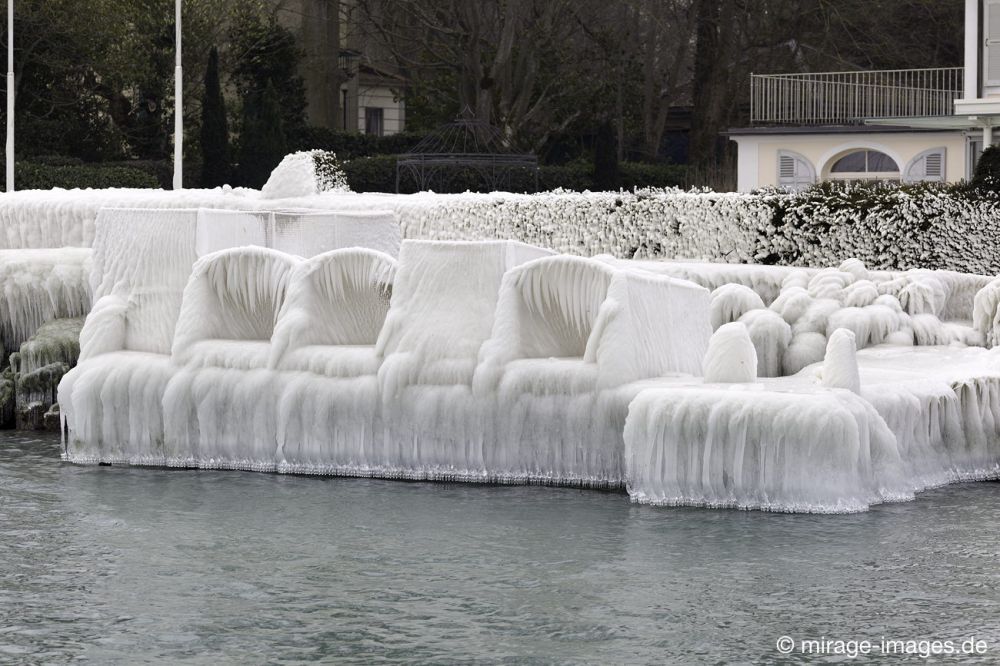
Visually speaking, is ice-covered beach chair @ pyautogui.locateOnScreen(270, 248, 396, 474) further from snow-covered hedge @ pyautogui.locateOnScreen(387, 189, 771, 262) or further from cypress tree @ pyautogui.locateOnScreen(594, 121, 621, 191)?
cypress tree @ pyautogui.locateOnScreen(594, 121, 621, 191)

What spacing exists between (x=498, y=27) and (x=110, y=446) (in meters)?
29.9

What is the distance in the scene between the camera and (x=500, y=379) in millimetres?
14547

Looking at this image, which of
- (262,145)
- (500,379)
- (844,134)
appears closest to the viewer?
(500,379)

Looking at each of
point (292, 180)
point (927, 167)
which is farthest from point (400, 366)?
point (927, 167)

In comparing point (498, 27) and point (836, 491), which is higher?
point (498, 27)

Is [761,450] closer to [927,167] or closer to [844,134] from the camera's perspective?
[844,134]

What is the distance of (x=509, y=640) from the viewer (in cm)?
980

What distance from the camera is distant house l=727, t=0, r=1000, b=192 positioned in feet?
133

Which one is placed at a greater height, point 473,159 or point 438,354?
point 473,159

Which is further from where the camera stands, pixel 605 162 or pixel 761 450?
pixel 605 162

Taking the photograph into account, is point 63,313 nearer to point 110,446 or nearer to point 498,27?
point 110,446

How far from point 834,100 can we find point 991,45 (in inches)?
259

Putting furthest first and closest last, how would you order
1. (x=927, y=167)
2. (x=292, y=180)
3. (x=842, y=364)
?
(x=927, y=167)
(x=292, y=180)
(x=842, y=364)

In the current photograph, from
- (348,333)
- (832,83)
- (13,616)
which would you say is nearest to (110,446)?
(348,333)
